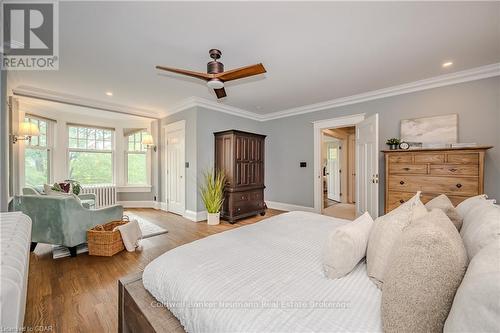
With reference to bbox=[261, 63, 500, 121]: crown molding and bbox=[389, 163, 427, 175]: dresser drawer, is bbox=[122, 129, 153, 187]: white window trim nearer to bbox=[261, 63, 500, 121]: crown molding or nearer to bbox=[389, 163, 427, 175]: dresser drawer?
bbox=[261, 63, 500, 121]: crown molding

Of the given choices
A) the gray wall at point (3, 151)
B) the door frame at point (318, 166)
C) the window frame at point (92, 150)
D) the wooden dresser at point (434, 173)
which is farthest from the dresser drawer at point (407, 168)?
the window frame at point (92, 150)

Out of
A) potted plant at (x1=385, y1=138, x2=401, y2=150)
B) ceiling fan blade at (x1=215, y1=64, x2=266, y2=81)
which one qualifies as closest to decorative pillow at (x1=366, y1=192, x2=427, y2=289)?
ceiling fan blade at (x1=215, y1=64, x2=266, y2=81)

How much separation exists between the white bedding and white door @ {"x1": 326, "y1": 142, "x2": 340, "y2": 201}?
19.0ft

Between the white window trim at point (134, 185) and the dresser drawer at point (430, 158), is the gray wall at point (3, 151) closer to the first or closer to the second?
the white window trim at point (134, 185)

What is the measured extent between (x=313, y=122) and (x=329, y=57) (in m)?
2.15

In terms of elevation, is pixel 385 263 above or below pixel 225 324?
above

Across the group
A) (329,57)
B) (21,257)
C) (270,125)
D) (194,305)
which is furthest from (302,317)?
(270,125)

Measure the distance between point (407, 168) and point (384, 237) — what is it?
105 inches

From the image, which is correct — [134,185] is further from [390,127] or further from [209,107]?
[390,127]

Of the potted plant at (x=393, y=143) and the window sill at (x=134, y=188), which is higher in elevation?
the potted plant at (x=393, y=143)

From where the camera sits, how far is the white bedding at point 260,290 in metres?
0.74

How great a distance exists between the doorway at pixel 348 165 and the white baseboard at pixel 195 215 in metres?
2.48

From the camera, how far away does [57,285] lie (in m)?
1.98

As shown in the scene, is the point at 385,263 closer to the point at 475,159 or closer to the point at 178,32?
the point at 178,32
